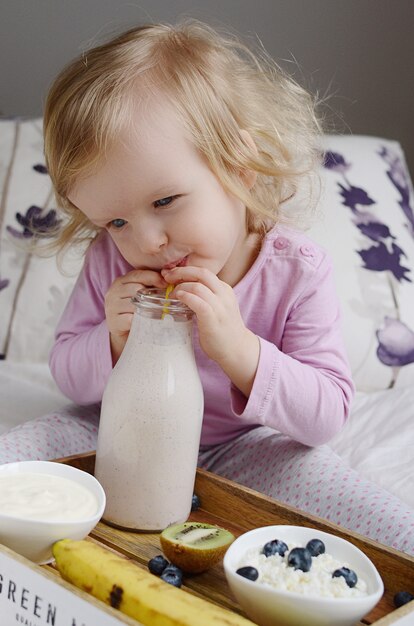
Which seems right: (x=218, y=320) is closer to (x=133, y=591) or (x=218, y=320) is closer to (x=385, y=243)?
(x=133, y=591)

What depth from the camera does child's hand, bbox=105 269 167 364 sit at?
3.45ft

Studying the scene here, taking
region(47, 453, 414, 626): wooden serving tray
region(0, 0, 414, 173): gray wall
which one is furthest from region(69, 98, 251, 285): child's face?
region(0, 0, 414, 173): gray wall

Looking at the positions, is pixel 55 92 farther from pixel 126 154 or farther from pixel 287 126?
pixel 287 126

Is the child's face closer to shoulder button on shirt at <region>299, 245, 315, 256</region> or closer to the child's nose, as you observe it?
the child's nose

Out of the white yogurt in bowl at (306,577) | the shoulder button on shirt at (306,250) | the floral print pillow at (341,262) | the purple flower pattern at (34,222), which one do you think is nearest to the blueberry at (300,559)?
the white yogurt in bowl at (306,577)

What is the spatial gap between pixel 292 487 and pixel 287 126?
19.7 inches

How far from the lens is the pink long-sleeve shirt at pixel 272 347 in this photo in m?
1.08

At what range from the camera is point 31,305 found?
1560 mm

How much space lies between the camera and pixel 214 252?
3.47 feet

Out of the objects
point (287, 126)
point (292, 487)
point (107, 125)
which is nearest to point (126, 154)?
point (107, 125)

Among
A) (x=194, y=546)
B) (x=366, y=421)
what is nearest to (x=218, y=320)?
(x=194, y=546)

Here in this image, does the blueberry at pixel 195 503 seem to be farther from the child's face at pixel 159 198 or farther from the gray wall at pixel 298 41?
the gray wall at pixel 298 41

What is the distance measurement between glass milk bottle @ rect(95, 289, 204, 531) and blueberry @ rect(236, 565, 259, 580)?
22 cm

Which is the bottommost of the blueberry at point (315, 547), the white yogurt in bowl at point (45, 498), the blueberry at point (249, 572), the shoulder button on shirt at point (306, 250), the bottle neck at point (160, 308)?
the white yogurt in bowl at point (45, 498)
